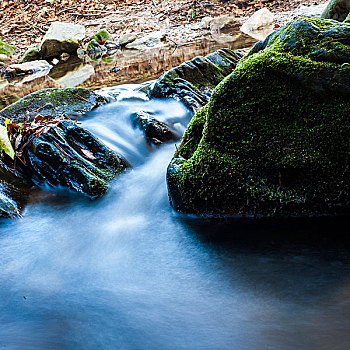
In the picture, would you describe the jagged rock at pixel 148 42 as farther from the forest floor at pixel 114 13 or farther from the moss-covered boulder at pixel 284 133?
the moss-covered boulder at pixel 284 133

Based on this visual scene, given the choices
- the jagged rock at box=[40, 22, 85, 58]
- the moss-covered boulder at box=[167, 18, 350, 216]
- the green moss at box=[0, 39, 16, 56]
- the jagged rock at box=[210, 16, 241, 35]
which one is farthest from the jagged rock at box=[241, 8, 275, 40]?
the moss-covered boulder at box=[167, 18, 350, 216]

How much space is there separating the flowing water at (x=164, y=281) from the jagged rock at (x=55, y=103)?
3.32 m

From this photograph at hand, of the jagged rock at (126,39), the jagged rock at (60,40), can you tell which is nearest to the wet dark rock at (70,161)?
the jagged rock at (60,40)

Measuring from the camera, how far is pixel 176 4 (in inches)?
774

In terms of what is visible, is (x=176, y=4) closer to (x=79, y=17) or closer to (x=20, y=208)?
(x=79, y=17)

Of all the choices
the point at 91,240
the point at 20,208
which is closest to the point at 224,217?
the point at 91,240

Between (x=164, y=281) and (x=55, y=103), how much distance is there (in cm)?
537

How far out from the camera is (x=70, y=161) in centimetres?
431

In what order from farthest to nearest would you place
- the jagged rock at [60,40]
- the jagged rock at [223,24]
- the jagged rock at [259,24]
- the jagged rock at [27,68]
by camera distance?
the jagged rock at [223,24] < the jagged rock at [259,24] < the jagged rock at [60,40] < the jagged rock at [27,68]

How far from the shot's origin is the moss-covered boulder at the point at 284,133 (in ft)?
9.20

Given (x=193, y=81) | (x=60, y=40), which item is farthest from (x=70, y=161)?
(x=60, y=40)

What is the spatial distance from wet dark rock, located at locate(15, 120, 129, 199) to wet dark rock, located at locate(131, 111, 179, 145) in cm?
105

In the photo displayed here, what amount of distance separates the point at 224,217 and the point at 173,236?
0.57m

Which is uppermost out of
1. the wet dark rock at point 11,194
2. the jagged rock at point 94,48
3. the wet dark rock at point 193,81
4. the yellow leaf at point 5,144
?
the yellow leaf at point 5,144
